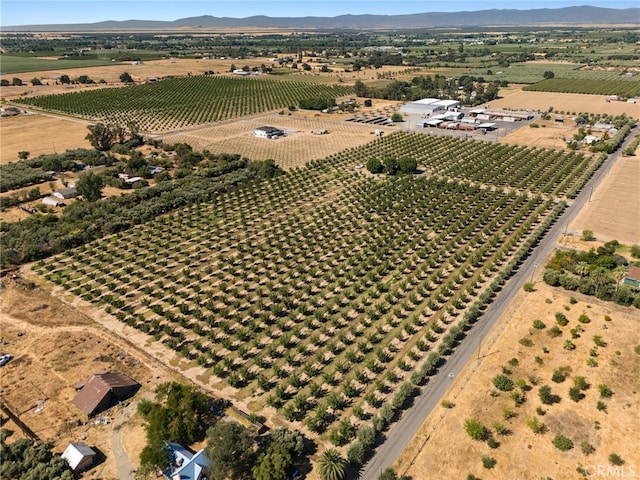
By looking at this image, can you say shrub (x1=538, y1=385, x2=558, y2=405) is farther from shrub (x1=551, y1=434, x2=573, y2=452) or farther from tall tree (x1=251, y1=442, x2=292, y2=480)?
tall tree (x1=251, y1=442, x2=292, y2=480)

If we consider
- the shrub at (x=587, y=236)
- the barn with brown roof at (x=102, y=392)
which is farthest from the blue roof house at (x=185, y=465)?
the shrub at (x=587, y=236)

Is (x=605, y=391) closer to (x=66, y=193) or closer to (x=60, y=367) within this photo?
(x=60, y=367)

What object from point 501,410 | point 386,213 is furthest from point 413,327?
point 386,213

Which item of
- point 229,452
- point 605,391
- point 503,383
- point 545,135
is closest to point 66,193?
point 229,452

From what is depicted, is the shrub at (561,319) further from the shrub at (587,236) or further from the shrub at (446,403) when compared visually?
the shrub at (587,236)

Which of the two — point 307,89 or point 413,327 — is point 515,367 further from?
point 307,89

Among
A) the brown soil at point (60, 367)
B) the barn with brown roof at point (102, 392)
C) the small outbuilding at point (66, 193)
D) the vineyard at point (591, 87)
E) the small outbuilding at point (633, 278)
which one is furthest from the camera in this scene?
the vineyard at point (591, 87)

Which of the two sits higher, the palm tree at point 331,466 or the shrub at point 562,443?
the palm tree at point 331,466
